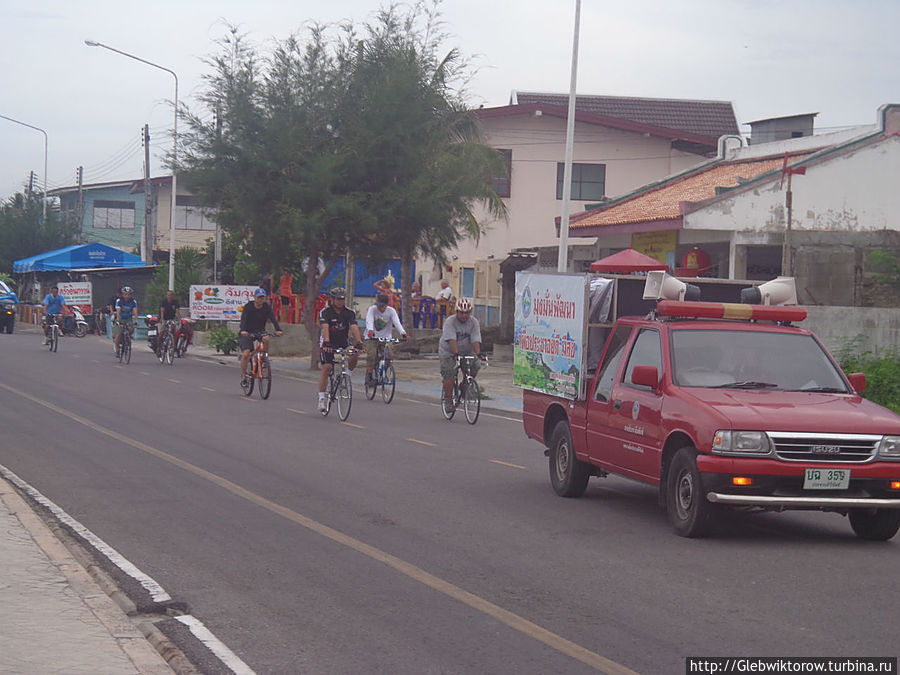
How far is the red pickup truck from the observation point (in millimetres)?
8641

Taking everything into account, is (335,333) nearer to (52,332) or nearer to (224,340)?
(224,340)

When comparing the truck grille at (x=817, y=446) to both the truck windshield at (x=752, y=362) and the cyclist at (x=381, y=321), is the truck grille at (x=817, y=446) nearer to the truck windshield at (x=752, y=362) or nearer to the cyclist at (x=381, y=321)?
the truck windshield at (x=752, y=362)

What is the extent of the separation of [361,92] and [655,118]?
28845 millimetres

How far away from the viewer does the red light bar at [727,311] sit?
10055mm

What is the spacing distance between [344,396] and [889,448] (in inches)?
417

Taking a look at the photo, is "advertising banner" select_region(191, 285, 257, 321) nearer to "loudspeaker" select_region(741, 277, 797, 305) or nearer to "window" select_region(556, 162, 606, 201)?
"window" select_region(556, 162, 606, 201)

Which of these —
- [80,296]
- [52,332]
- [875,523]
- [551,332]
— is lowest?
[875,523]

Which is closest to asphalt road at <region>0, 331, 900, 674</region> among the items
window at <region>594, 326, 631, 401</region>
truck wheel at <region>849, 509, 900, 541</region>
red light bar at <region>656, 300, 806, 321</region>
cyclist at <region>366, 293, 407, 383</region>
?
truck wheel at <region>849, 509, 900, 541</region>

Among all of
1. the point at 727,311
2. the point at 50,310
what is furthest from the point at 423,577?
the point at 50,310

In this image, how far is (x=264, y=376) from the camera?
21.3 m

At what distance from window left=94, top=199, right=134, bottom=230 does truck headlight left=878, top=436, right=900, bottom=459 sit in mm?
75163

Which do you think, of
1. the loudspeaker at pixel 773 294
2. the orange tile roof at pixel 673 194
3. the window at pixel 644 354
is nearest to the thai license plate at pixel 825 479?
the window at pixel 644 354

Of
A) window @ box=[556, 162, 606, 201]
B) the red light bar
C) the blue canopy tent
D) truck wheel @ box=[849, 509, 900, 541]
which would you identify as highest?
window @ box=[556, 162, 606, 201]

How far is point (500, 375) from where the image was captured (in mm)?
29781
